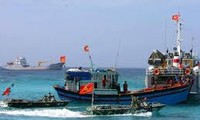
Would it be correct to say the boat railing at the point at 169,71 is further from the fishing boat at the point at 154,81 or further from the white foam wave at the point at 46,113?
the white foam wave at the point at 46,113

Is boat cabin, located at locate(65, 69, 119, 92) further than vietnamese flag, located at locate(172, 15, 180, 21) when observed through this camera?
No

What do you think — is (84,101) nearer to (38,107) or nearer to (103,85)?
(103,85)

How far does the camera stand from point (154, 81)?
5697 centimetres

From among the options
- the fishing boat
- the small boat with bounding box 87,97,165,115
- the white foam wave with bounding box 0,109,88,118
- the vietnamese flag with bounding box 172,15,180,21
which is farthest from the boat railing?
the white foam wave with bounding box 0,109,88,118

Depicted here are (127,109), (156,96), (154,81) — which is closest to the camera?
(127,109)

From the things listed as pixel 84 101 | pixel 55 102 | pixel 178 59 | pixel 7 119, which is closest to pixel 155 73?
pixel 178 59

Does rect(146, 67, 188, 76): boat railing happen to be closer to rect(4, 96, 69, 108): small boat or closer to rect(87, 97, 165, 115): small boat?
rect(87, 97, 165, 115): small boat

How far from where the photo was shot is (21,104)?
49.0 m

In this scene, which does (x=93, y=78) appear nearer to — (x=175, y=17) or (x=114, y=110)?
(x=114, y=110)

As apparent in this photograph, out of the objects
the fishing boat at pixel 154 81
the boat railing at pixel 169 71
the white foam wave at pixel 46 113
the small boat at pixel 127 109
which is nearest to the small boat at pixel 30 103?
the white foam wave at pixel 46 113

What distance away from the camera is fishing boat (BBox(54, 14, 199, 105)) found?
51.8m

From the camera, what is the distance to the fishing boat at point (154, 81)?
170 feet

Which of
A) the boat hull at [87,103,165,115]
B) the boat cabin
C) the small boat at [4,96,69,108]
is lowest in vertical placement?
the boat hull at [87,103,165,115]

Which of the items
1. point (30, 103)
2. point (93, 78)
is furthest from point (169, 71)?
point (30, 103)
